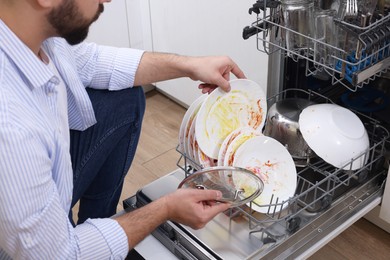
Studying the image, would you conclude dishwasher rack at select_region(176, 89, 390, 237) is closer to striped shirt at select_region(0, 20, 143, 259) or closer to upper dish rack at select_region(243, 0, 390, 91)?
upper dish rack at select_region(243, 0, 390, 91)

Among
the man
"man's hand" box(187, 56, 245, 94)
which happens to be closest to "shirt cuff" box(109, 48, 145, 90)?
the man

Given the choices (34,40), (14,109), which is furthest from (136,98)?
(14,109)

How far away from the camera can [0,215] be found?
883mm

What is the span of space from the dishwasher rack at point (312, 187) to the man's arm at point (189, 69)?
18cm

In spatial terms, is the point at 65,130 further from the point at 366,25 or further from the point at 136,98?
the point at 366,25

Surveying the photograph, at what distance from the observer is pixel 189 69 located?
1.32 meters

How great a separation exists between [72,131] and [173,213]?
1.23 ft

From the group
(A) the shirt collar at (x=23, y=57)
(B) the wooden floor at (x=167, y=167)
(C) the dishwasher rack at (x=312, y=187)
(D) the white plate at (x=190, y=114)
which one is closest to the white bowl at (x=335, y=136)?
(C) the dishwasher rack at (x=312, y=187)

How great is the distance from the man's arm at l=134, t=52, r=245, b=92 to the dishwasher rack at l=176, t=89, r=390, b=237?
0.18m

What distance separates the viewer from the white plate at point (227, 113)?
4.06ft

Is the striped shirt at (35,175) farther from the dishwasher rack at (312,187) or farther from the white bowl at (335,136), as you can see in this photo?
the white bowl at (335,136)

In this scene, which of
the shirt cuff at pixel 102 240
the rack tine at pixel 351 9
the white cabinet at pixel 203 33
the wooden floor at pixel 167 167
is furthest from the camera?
the white cabinet at pixel 203 33

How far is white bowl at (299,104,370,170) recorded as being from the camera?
4.03ft

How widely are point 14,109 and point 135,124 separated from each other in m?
0.53
